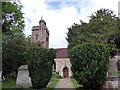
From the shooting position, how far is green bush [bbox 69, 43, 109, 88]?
852 cm

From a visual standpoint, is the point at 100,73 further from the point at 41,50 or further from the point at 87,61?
the point at 41,50

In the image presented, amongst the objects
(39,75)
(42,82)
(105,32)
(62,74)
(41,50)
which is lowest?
(62,74)

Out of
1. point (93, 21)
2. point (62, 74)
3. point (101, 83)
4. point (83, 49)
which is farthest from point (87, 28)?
point (62, 74)

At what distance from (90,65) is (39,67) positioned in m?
4.04

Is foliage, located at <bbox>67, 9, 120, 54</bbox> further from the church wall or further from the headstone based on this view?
the church wall

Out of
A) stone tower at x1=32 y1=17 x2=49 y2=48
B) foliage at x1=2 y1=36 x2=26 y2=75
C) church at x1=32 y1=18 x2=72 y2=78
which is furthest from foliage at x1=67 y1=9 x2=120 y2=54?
stone tower at x1=32 y1=17 x2=49 y2=48

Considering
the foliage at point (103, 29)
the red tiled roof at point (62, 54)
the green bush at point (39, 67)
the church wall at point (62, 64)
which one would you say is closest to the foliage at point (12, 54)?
the green bush at point (39, 67)

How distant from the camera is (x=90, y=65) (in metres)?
8.59

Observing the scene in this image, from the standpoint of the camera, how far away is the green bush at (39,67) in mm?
→ 9648

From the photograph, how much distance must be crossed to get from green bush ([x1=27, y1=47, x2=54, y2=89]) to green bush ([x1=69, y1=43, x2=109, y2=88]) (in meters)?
2.27

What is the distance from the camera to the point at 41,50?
10.1 meters

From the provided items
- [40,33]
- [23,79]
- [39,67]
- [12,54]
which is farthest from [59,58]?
[39,67]

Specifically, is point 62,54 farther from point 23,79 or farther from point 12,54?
point 23,79

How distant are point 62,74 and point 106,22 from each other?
17125 mm
